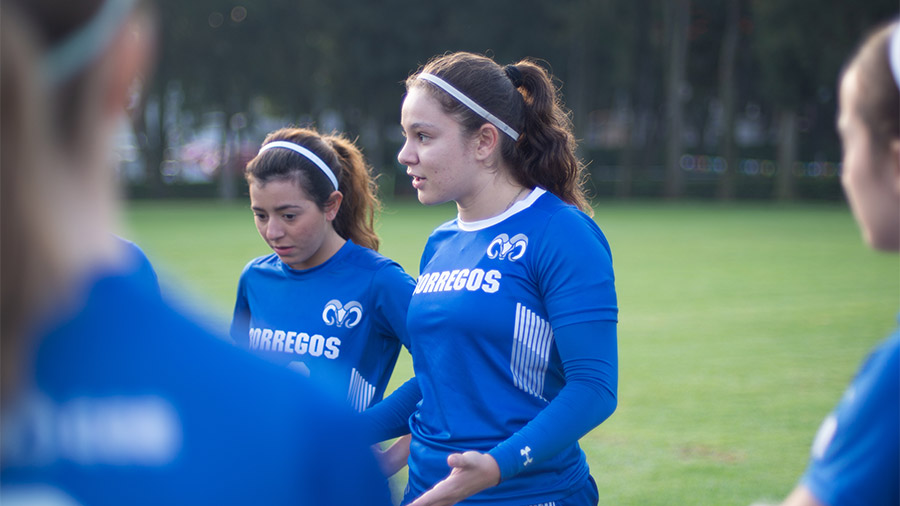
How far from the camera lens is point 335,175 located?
3.99 metres

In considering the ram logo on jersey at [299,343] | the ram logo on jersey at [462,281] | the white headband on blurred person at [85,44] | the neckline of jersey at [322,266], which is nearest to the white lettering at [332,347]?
the ram logo on jersey at [299,343]

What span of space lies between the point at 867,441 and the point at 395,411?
2.06m

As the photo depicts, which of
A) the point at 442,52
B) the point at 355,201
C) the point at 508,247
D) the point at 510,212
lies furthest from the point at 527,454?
the point at 442,52

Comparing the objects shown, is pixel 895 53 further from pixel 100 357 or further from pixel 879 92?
pixel 100 357

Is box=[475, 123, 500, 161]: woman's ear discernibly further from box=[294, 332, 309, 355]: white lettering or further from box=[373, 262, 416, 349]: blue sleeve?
box=[294, 332, 309, 355]: white lettering

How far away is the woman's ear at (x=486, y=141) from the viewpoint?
3121mm

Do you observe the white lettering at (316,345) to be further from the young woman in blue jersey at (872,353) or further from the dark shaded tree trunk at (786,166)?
the dark shaded tree trunk at (786,166)

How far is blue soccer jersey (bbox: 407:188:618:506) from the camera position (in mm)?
2752

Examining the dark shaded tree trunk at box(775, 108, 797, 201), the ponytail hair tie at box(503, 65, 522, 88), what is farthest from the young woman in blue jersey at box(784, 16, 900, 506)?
the dark shaded tree trunk at box(775, 108, 797, 201)

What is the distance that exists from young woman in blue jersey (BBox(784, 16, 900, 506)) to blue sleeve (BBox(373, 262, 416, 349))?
6.74 ft

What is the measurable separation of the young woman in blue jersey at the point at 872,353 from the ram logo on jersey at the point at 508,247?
51.8 inches

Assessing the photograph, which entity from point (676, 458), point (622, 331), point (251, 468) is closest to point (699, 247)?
point (622, 331)

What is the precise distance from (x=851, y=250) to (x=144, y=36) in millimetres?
22215

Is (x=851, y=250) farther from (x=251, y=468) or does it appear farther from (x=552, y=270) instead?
(x=251, y=468)
